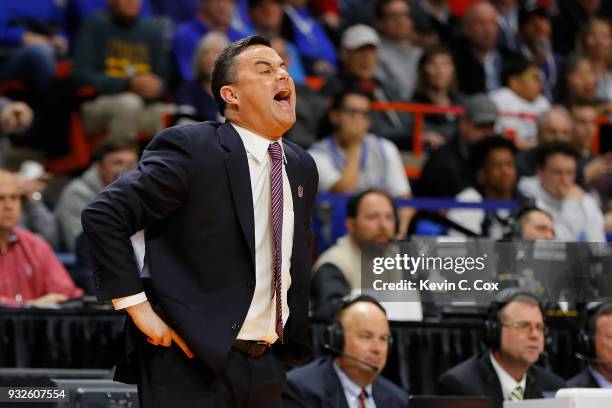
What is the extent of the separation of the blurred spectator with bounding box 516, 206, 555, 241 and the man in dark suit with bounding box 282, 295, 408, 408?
1.27 metres

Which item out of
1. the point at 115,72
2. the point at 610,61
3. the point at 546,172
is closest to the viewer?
the point at 546,172

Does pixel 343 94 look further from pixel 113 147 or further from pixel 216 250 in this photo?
pixel 216 250

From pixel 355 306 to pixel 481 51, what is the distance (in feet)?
17.9

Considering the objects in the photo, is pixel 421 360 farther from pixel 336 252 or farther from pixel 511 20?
pixel 511 20

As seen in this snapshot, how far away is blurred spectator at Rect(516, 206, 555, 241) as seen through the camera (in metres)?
6.20

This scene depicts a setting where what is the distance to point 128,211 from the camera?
3.09 meters

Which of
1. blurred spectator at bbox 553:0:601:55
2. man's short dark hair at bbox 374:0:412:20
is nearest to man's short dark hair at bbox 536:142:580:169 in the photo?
man's short dark hair at bbox 374:0:412:20

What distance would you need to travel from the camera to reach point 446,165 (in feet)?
26.9

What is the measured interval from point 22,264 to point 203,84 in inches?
98.1

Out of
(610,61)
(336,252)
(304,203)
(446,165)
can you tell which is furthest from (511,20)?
(304,203)

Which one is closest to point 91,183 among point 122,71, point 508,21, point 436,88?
point 122,71

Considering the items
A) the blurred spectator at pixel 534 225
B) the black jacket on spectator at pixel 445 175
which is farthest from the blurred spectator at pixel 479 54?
the blurred spectator at pixel 534 225

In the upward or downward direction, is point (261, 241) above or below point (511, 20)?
below

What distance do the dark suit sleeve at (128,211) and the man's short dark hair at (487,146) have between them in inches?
198
